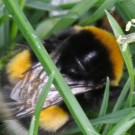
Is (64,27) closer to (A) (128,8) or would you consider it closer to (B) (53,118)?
(A) (128,8)

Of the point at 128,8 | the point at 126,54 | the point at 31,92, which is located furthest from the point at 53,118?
the point at 128,8

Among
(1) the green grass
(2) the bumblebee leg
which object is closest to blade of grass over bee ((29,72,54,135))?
(1) the green grass

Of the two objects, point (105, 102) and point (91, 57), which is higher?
point (91, 57)

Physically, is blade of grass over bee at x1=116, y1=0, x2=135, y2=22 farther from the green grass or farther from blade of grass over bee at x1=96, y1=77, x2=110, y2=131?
blade of grass over bee at x1=96, y1=77, x2=110, y2=131

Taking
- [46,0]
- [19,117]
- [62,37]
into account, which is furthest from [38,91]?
[46,0]

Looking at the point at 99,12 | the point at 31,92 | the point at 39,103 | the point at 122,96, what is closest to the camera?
the point at 39,103

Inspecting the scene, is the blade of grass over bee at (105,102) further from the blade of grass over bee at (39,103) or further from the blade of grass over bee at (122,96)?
the blade of grass over bee at (39,103)
